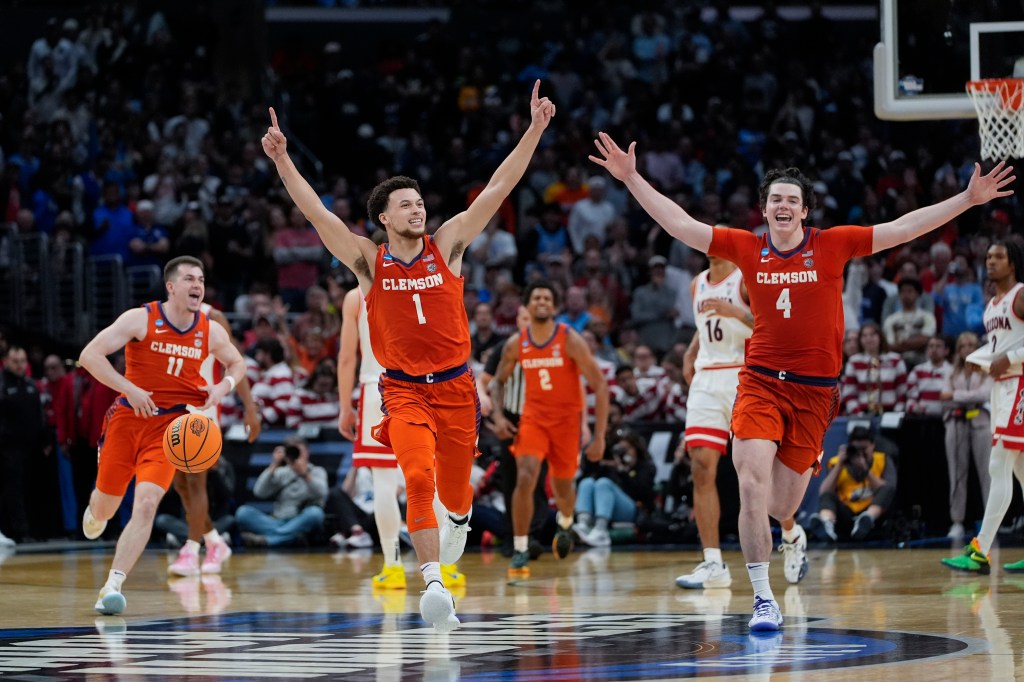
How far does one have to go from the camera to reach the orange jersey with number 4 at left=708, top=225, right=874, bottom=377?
872 cm

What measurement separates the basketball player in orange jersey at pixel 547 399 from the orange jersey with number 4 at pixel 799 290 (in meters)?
4.52

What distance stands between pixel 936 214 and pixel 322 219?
3293 mm

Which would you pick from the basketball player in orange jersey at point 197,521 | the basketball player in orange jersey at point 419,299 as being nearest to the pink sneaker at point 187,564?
the basketball player in orange jersey at point 197,521

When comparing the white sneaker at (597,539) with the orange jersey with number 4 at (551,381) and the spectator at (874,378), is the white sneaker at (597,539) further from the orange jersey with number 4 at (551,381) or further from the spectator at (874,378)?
the spectator at (874,378)

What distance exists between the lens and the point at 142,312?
10.8m

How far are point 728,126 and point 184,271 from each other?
13.0 m

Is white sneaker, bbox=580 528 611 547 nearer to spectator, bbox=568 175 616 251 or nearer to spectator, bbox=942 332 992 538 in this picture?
spectator, bbox=942 332 992 538

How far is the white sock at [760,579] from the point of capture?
852 centimetres

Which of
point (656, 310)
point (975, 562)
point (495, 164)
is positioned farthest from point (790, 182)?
point (495, 164)

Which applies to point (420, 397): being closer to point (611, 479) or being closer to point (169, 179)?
point (611, 479)

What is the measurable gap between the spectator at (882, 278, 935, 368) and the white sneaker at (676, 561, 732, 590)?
6124 mm

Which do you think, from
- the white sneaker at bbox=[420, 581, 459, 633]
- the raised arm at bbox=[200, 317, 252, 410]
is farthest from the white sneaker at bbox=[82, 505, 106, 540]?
the white sneaker at bbox=[420, 581, 459, 633]

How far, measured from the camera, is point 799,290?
8.72 metres

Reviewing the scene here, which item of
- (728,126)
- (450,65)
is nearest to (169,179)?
(450,65)
